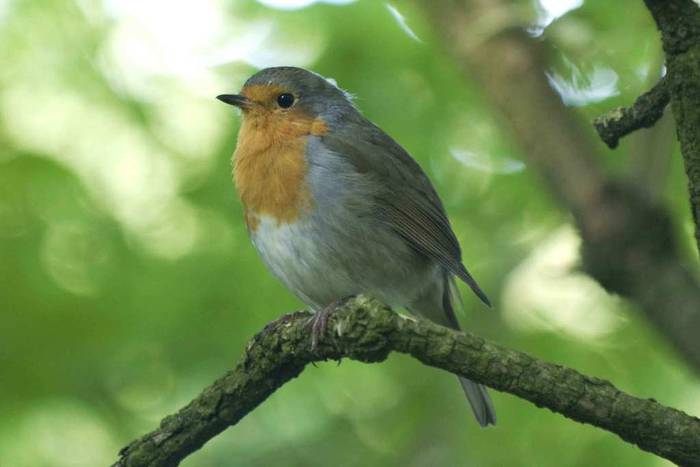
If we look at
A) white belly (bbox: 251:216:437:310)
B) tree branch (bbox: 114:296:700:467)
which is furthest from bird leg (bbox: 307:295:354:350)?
white belly (bbox: 251:216:437:310)

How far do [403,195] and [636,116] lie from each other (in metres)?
2.63

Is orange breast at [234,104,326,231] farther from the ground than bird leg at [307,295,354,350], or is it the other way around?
orange breast at [234,104,326,231]

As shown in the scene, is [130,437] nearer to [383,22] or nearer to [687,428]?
[383,22]

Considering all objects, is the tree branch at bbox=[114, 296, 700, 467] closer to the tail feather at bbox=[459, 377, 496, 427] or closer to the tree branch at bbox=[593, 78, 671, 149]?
the tree branch at bbox=[593, 78, 671, 149]

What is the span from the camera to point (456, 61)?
15.4 ft

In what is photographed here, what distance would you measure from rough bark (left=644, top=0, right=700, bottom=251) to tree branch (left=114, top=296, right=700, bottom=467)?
1.57 feet

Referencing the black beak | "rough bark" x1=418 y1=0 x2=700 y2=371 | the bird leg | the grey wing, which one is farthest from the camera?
the black beak

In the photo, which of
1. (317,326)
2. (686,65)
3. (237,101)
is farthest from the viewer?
(237,101)

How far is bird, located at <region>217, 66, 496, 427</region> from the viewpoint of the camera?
14.9 ft

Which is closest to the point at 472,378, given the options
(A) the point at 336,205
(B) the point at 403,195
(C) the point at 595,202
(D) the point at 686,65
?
(D) the point at 686,65

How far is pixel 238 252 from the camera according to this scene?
526 centimetres

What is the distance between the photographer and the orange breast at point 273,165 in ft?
15.0

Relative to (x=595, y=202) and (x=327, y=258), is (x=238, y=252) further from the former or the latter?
(x=595, y=202)

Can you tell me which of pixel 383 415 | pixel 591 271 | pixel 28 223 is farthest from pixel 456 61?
pixel 28 223
